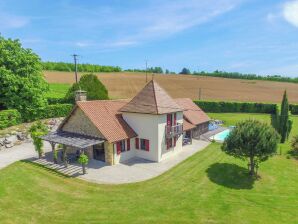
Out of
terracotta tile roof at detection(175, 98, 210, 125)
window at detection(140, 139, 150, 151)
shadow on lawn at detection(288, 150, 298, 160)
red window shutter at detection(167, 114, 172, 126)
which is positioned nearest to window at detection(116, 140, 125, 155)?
window at detection(140, 139, 150, 151)

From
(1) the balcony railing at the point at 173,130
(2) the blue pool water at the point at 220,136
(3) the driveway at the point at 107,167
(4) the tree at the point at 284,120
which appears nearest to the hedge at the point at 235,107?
(2) the blue pool water at the point at 220,136

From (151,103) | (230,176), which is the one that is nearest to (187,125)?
(151,103)

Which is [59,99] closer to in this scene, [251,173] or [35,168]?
[35,168]

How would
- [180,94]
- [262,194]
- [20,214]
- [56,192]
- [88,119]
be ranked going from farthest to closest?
[180,94], [88,119], [262,194], [56,192], [20,214]

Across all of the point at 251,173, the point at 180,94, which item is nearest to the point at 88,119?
the point at 251,173

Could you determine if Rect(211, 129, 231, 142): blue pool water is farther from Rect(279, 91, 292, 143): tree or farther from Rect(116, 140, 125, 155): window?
Rect(116, 140, 125, 155): window

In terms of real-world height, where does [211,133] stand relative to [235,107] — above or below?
below

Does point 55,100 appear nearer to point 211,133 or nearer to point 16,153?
point 16,153

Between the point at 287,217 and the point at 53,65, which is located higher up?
the point at 53,65
